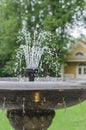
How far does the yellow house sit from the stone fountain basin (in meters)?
33.0

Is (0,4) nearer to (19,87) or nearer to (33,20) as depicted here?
(33,20)

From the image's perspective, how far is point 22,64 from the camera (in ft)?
96.1

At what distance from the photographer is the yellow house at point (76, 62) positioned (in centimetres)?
3917

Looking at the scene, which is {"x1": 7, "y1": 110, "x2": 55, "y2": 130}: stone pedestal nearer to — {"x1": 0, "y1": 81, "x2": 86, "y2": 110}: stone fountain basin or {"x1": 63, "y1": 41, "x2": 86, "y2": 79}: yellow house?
{"x1": 0, "y1": 81, "x2": 86, "y2": 110}: stone fountain basin

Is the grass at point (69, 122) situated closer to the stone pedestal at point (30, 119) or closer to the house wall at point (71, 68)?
the stone pedestal at point (30, 119)

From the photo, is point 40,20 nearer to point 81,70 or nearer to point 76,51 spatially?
point 76,51

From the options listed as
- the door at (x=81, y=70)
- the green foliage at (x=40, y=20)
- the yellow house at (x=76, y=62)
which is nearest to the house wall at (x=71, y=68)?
the yellow house at (x=76, y=62)

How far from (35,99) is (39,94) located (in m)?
0.14

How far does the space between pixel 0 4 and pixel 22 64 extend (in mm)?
10005

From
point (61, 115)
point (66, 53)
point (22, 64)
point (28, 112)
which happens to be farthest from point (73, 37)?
point (28, 112)

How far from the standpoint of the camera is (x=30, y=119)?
5.66 meters

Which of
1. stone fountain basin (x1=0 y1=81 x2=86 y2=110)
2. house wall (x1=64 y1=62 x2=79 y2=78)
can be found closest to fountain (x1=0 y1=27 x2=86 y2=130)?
stone fountain basin (x1=0 y1=81 x2=86 y2=110)

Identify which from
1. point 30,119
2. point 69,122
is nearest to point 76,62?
point 69,122

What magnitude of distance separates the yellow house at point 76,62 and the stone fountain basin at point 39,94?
108 ft
